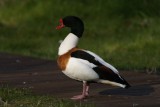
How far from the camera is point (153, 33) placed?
2033 centimetres

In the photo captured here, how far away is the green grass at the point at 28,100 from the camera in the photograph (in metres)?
8.64

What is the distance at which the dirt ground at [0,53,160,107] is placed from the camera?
931 cm

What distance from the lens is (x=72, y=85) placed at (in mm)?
11117

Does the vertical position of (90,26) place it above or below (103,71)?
above

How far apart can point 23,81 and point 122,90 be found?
6.10 ft

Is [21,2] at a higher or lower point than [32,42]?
→ higher

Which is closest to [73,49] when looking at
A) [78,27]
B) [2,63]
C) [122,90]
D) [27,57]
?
[78,27]

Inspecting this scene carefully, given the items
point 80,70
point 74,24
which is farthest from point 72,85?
point 80,70

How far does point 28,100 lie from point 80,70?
0.82 metres

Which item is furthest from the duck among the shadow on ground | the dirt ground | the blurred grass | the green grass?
the blurred grass

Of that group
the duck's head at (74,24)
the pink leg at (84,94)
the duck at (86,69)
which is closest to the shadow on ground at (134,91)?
the pink leg at (84,94)

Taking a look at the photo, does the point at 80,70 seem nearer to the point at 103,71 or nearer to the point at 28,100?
the point at 103,71

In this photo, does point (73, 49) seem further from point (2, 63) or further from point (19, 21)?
point (19, 21)

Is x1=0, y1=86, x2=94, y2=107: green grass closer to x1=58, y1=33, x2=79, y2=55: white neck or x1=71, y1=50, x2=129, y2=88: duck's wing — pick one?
x1=71, y1=50, x2=129, y2=88: duck's wing
